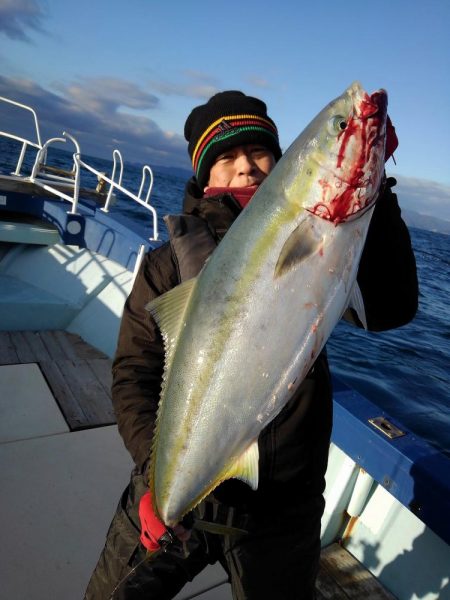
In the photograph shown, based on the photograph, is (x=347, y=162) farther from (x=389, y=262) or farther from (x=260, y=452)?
(x=260, y=452)

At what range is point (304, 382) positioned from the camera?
6.53 ft

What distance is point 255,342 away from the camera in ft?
5.24

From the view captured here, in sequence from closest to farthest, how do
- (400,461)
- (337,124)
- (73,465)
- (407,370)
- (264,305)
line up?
(264,305)
(337,124)
(400,461)
(73,465)
(407,370)

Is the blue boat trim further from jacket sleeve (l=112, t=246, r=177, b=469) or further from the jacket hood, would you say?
the jacket hood

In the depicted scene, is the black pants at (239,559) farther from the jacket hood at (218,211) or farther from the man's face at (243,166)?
the man's face at (243,166)

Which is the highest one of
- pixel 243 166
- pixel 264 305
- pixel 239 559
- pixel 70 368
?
pixel 243 166

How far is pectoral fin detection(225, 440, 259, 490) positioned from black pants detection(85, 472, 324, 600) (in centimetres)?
43

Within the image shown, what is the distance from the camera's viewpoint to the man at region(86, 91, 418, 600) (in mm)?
1945

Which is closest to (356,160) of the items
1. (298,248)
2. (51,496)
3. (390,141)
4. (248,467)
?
(390,141)

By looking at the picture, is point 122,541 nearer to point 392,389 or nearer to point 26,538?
point 26,538

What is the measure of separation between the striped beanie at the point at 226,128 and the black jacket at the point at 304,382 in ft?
1.05

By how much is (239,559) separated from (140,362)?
3.35ft

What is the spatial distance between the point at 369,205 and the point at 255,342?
69 centimetres

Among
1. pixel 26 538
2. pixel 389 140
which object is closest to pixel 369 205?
pixel 389 140
